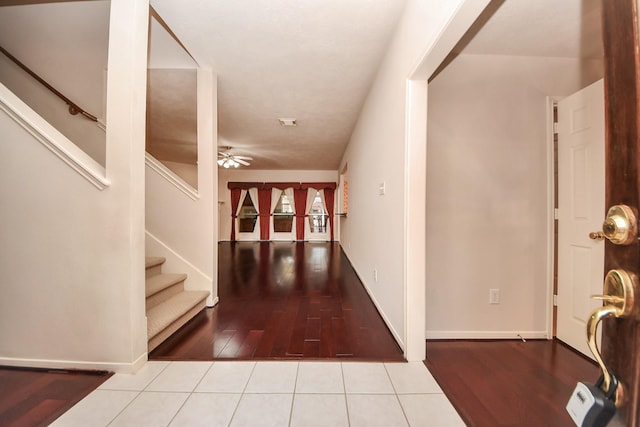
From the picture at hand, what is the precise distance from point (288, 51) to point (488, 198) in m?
2.13

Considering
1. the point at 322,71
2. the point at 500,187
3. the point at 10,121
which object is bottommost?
the point at 500,187

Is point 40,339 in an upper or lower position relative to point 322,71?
lower

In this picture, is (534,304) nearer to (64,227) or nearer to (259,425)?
(259,425)

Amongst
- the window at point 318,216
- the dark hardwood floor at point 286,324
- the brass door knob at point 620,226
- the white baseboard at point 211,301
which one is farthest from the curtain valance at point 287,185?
the brass door knob at point 620,226

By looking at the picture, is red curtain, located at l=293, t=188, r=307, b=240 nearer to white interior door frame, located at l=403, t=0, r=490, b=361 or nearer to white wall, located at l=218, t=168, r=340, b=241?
white wall, located at l=218, t=168, r=340, b=241

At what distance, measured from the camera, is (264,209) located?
768 cm

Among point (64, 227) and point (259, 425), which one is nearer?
point (259, 425)

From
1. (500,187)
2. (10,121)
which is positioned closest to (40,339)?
(10,121)

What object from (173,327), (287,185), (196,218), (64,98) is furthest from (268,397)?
(287,185)

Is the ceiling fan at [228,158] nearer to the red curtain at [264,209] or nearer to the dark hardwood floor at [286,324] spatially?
the red curtain at [264,209]

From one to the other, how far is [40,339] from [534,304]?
11.2ft

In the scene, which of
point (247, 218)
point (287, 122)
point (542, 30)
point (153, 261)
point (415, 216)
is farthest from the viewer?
point (247, 218)

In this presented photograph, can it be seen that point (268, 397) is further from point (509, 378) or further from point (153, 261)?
point (153, 261)

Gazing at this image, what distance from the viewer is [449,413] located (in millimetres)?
1183
